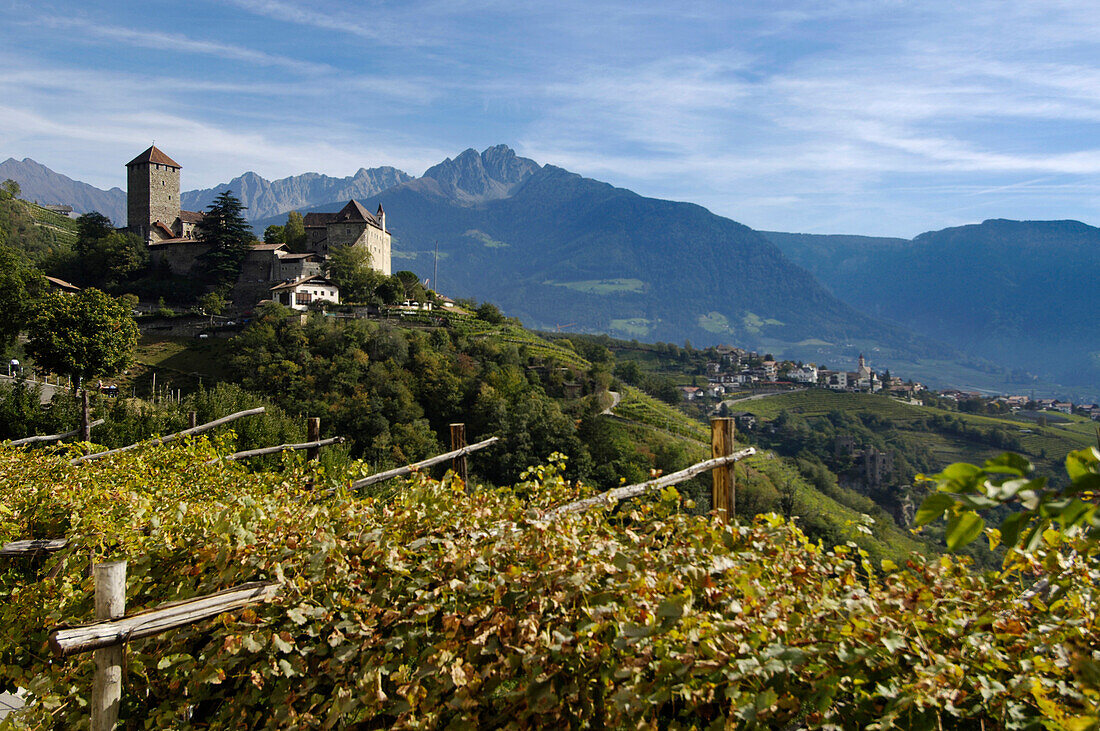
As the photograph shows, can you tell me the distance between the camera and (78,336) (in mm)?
30125

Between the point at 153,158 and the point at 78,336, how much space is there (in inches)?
1498

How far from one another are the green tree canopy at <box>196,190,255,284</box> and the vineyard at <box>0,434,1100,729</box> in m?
55.3

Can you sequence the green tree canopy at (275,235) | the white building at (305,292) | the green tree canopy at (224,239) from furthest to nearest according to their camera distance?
the green tree canopy at (275,235) → the green tree canopy at (224,239) → the white building at (305,292)

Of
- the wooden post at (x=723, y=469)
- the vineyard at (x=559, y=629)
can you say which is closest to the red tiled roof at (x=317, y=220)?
the wooden post at (x=723, y=469)

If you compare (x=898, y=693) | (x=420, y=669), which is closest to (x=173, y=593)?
(x=420, y=669)

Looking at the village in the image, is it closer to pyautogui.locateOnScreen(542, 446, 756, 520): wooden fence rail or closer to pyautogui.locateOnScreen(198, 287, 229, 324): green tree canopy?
pyautogui.locateOnScreen(198, 287, 229, 324): green tree canopy

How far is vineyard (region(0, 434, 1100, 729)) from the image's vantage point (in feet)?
7.33

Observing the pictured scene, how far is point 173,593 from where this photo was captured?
3291mm

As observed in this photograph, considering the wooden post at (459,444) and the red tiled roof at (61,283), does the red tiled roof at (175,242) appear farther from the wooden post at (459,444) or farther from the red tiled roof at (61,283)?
the wooden post at (459,444)

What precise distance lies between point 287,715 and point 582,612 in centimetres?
127

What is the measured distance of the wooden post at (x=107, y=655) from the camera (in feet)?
8.93

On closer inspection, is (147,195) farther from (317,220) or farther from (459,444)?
(459,444)

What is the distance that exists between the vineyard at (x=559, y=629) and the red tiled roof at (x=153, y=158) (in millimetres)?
68493

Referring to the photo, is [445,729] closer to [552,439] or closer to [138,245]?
[552,439]
